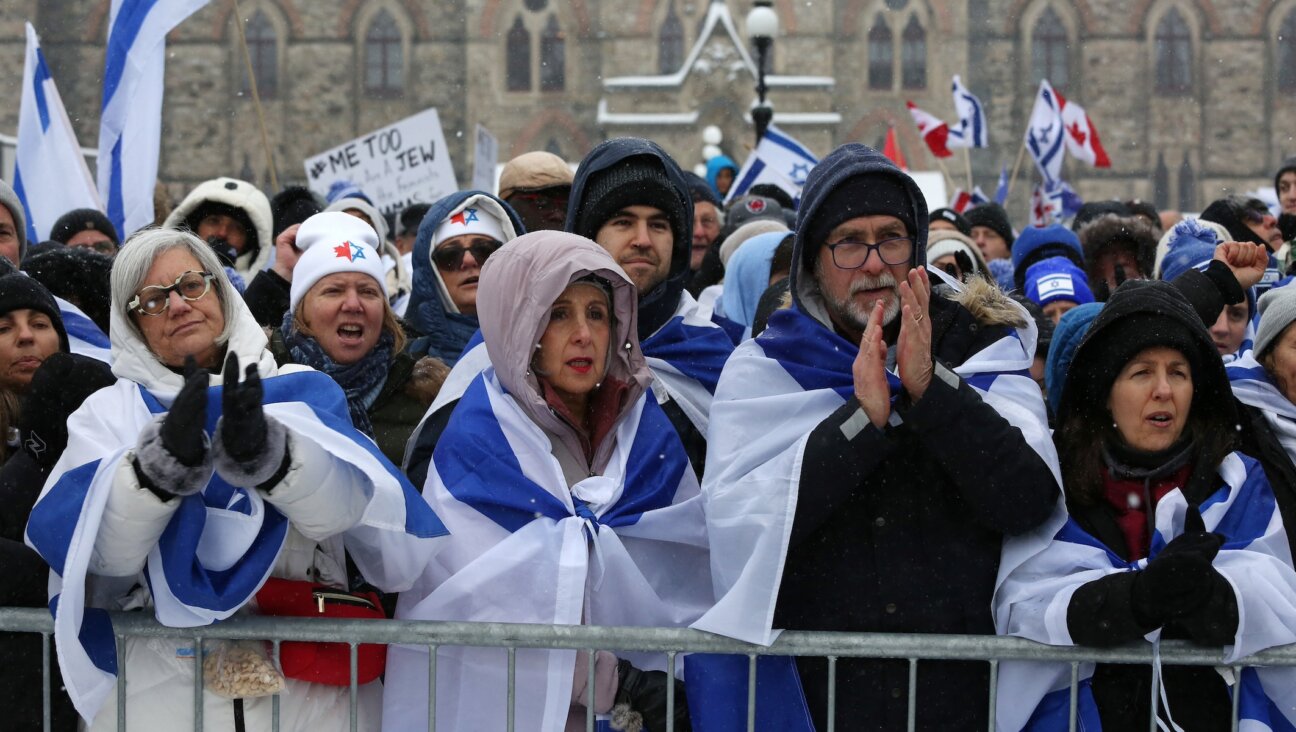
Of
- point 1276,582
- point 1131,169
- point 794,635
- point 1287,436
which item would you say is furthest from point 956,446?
point 1131,169

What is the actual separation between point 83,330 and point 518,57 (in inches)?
1580

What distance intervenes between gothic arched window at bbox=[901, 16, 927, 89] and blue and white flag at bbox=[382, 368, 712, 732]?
40783 mm

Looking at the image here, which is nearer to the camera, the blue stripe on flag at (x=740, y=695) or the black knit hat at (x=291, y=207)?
the blue stripe on flag at (x=740, y=695)

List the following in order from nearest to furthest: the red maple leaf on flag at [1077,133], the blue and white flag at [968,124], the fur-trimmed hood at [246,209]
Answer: the fur-trimmed hood at [246,209], the blue and white flag at [968,124], the red maple leaf on flag at [1077,133]

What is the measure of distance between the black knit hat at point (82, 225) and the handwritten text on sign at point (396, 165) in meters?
4.81

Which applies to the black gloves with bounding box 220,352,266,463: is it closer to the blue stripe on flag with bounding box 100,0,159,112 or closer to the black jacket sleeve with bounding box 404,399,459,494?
the black jacket sleeve with bounding box 404,399,459,494

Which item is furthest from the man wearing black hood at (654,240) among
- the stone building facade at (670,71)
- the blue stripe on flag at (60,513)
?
the stone building facade at (670,71)

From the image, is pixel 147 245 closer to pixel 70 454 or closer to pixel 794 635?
pixel 70 454

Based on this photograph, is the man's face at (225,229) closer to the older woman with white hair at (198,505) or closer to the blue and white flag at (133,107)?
the blue and white flag at (133,107)

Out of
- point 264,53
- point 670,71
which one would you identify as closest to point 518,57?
point 670,71

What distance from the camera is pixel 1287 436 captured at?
13.4 feet

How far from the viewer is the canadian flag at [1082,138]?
60.6 ft

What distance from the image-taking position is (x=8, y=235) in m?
5.97

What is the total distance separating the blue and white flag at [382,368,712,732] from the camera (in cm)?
373
